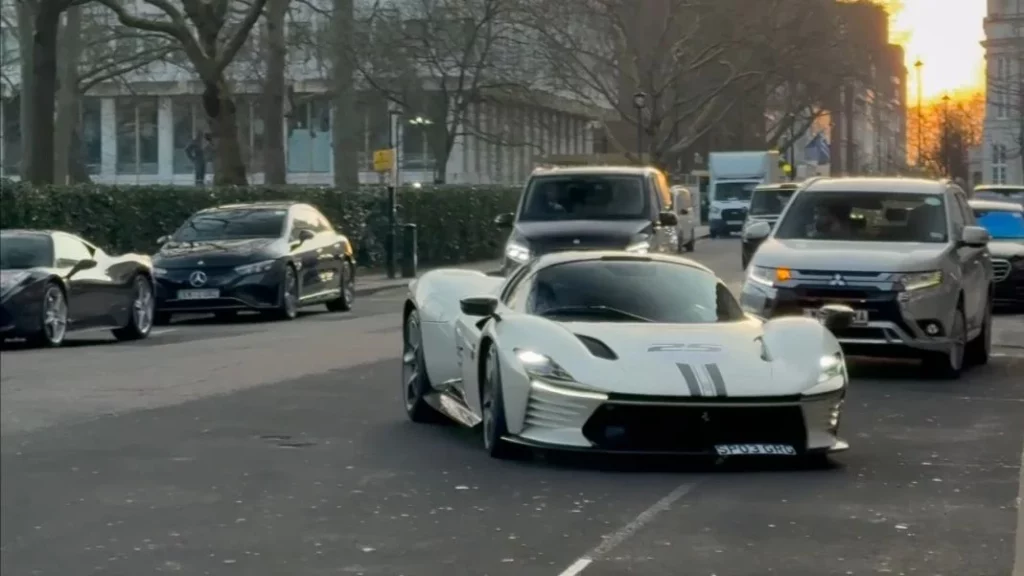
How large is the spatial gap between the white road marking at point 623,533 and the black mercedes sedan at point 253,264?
15227 mm

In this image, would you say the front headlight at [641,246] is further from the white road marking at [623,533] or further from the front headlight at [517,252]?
the white road marking at [623,533]

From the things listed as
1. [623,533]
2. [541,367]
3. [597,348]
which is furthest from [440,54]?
[623,533]

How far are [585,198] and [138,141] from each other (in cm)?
6193

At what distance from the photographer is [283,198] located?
36469mm

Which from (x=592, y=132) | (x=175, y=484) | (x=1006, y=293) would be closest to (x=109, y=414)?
(x=175, y=484)

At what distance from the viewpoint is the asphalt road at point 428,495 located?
7789mm

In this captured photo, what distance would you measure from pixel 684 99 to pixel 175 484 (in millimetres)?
62586

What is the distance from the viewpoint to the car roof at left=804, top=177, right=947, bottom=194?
667 inches

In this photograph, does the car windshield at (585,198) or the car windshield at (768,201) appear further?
the car windshield at (768,201)

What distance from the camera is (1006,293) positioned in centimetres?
2556

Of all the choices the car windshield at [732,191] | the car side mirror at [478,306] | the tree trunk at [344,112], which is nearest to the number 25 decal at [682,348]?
the car side mirror at [478,306]

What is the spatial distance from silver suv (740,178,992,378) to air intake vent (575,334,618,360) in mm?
5219

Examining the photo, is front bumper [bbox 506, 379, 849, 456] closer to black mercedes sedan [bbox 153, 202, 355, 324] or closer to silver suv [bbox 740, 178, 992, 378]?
silver suv [bbox 740, 178, 992, 378]

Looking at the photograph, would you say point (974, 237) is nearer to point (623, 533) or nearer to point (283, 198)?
point (623, 533)
